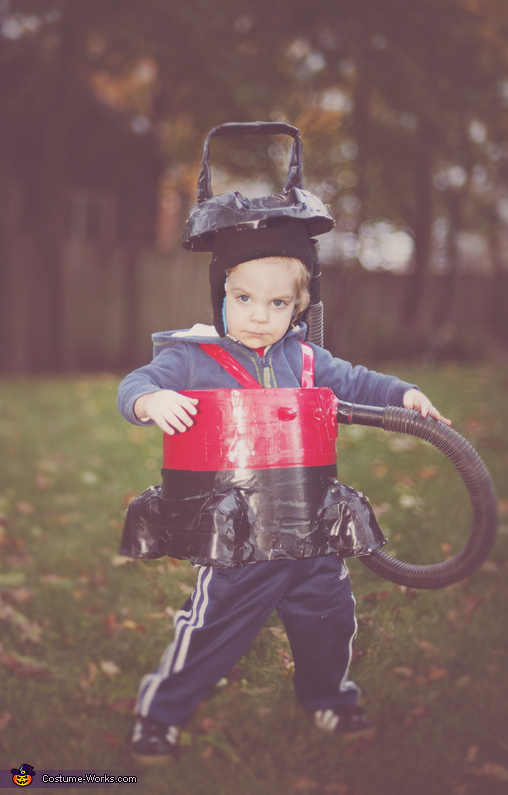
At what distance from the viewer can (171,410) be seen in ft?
5.34

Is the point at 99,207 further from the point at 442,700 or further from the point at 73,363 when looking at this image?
the point at 442,700

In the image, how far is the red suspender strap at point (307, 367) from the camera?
72.0 inches

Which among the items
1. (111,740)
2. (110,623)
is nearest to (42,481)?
(110,623)

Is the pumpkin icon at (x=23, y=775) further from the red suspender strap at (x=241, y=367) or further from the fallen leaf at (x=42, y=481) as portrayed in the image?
the fallen leaf at (x=42, y=481)

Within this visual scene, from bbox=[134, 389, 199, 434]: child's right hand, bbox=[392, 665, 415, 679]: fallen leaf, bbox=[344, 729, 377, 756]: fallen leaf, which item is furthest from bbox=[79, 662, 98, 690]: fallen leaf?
bbox=[134, 389, 199, 434]: child's right hand

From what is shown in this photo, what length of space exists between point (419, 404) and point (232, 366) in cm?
48

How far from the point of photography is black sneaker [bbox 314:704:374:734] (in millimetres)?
2012

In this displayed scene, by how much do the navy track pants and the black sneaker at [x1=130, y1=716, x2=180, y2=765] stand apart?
205 mm

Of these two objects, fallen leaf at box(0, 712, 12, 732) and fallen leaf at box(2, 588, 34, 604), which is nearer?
fallen leaf at box(0, 712, 12, 732)

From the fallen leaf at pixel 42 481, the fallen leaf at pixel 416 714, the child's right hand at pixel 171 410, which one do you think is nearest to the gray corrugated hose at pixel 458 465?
the child's right hand at pixel 171 410

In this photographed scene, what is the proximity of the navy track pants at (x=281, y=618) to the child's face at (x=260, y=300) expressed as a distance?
22.8 inches

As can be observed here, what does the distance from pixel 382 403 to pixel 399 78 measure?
3130mm

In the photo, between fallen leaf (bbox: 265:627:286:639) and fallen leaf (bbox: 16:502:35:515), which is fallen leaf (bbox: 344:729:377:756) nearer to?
fallen leaf (bbox: 265:627:286:639)

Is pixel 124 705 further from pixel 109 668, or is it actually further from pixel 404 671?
pixel 404 671
